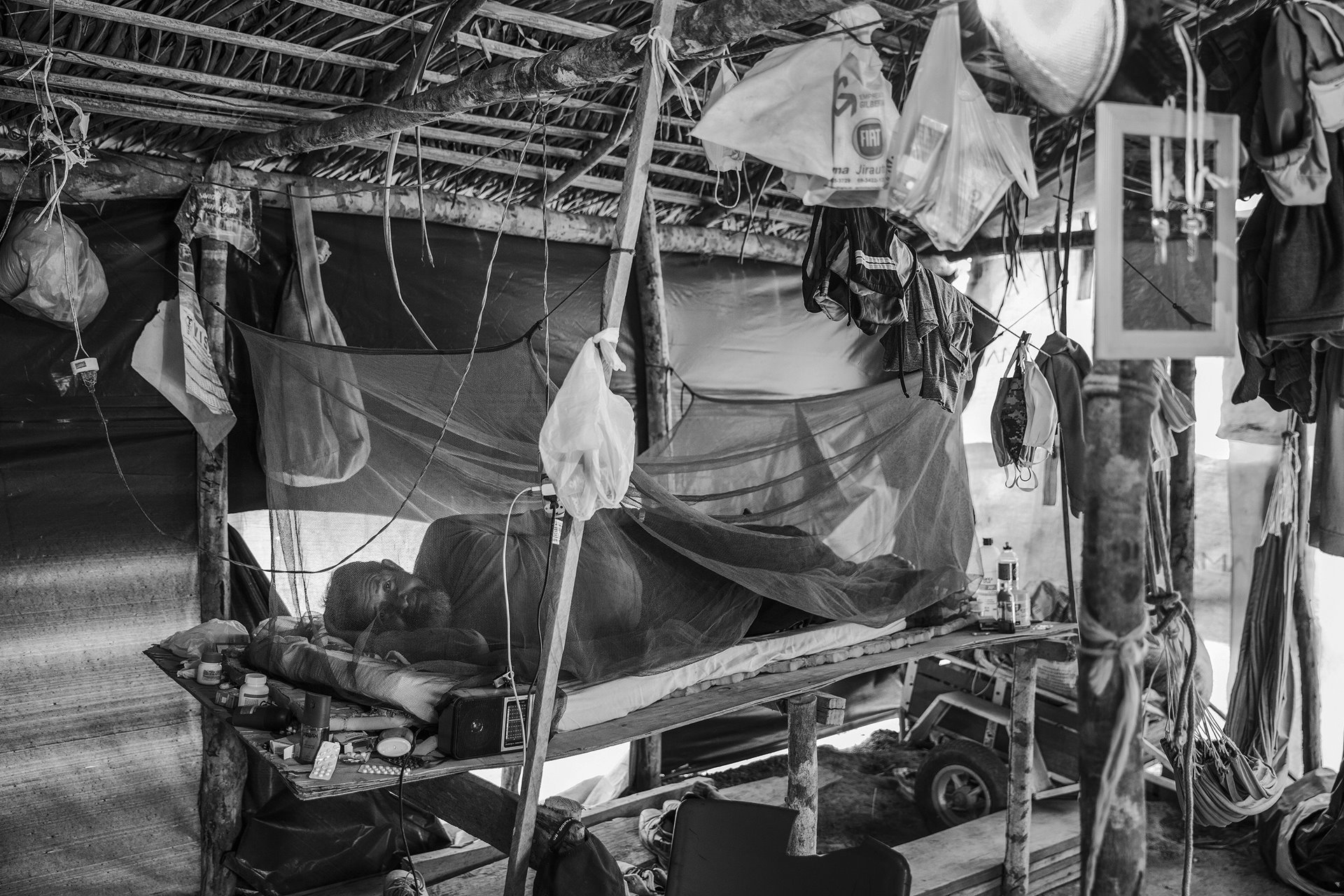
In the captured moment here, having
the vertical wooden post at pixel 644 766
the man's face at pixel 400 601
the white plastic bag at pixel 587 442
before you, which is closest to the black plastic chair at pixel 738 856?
the white plastic bag at pixel 587 442

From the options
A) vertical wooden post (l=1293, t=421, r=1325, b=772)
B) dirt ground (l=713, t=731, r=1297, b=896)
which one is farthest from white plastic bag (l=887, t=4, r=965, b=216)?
vertical wooden post (l=1293, t=421, r=1325, b=772)

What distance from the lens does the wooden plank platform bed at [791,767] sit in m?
2.18

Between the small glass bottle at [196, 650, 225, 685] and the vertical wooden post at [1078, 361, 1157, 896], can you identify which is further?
the small glass bottle at [196, 650, 225, 685]

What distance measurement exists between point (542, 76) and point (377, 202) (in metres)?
1.59

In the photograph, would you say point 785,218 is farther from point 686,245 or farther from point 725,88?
point 725,88

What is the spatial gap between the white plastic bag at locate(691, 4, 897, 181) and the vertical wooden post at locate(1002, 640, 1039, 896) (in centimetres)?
210

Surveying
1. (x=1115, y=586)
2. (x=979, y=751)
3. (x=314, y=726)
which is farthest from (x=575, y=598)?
(x=979, y=751)

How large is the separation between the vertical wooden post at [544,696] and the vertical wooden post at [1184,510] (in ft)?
10.8

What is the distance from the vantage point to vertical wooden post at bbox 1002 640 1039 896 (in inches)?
131

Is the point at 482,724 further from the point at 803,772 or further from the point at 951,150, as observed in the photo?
the point at 951,150

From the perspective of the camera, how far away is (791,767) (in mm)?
3098

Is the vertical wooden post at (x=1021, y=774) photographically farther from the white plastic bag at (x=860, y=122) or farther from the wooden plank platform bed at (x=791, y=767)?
the white plastic bag at (x=860, y=122)

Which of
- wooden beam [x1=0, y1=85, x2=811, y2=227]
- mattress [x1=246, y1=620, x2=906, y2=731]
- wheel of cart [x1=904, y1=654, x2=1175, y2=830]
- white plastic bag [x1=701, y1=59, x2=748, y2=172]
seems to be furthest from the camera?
wheel of cart [x1=904, y1=654, x2=1175, y2=830]

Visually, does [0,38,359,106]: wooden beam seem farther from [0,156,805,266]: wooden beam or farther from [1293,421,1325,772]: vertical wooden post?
[1293,421,1325,772]: vertical wooden post
